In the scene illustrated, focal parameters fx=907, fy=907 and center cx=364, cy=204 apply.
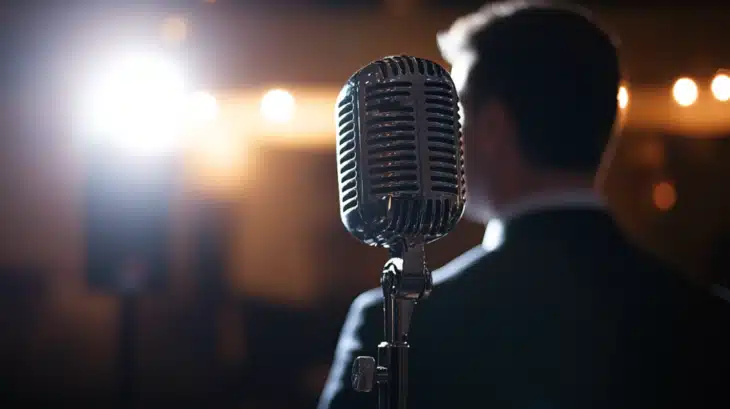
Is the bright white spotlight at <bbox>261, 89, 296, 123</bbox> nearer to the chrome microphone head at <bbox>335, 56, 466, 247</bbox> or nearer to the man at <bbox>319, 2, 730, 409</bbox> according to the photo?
the man at <bbox>319, 2, 730, 409</bbox>

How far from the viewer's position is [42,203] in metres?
6.94

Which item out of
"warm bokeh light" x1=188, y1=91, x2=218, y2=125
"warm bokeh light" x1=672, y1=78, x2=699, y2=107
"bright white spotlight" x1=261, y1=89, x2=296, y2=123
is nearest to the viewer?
"warm bokeh light" x1=188, y1=91, x2=218, y2=125

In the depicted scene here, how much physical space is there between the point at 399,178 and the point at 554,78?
0.73m

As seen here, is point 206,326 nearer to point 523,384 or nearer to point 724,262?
point 724,262

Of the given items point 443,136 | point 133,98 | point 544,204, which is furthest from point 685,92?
point 443,136

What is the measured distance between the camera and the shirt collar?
55.5 inches

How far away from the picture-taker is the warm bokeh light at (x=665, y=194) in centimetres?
716

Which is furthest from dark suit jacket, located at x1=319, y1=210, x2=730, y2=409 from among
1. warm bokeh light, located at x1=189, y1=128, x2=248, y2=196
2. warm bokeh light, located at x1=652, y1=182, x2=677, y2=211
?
warm bokeh light, located at x1=652, y1=182, x2=677, y2=211

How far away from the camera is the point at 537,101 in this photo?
58.6 inches

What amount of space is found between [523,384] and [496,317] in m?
0.10

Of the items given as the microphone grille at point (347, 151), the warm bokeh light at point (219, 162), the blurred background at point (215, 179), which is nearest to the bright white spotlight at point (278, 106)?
the blurred background at point (215, 179)

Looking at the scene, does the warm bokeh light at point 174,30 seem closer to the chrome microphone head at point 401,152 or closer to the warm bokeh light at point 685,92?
the warm bokeh light at point 685,92

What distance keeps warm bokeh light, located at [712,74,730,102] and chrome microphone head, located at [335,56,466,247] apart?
21.8ft

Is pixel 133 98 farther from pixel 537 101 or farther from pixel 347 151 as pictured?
pixel 347 151
